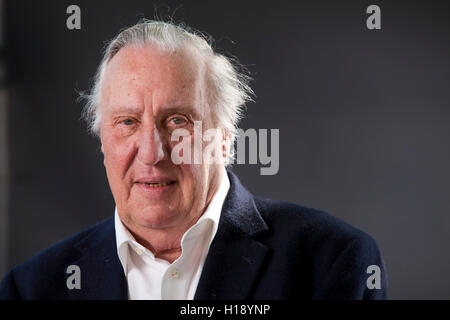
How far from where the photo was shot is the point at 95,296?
1.66 meters

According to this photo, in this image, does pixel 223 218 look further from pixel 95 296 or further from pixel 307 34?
pixel 307 34

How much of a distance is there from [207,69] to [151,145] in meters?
0.30

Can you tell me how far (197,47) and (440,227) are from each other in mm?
997

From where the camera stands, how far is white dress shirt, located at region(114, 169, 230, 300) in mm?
1625

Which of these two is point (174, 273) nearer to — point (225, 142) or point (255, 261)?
point (255, 261)

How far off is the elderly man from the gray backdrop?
116 millimetres

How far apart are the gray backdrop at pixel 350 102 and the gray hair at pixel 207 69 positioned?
0.05 m

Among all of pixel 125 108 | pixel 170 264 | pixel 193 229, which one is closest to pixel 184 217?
pixel 193 229

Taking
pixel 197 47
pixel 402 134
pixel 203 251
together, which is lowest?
pixel 203 251

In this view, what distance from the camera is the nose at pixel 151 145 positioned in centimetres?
154

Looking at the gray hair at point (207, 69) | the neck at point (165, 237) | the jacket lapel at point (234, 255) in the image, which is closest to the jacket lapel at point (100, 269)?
the neck at point (165, 237)

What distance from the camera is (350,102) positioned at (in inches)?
71.5

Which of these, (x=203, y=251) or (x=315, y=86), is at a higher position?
(x=315, y=86)
